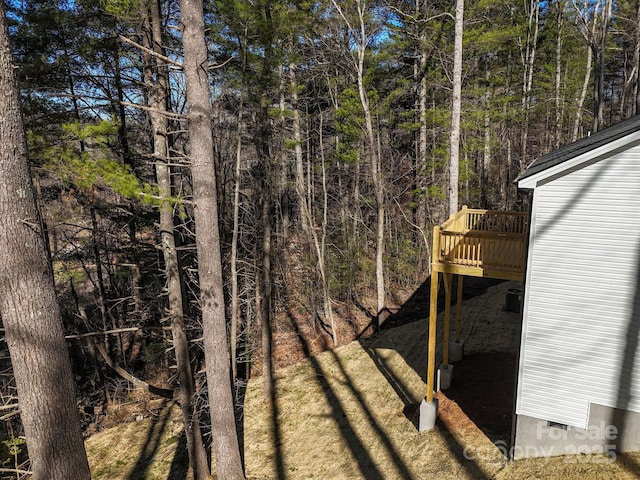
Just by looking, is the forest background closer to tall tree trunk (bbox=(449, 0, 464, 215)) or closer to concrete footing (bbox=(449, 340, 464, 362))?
tall tree trunk (bbox=(449, 0, 464, 215))

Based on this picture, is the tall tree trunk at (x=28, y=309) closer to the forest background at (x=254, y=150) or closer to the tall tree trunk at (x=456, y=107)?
the forest background at (x=254, y=150)

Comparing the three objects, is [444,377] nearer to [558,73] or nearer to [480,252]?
[480,252]

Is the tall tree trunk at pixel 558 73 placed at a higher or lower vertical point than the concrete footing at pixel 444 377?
higher

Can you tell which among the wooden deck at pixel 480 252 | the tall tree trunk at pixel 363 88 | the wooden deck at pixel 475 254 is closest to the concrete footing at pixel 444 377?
the wooden deck at pixel 475 254

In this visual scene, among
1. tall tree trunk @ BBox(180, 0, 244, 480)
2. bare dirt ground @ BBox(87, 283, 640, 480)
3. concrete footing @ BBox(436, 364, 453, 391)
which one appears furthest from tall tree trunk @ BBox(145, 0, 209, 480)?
concrete footing @ BBox(436, 364, 453, 391)

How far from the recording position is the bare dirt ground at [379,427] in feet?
22.8

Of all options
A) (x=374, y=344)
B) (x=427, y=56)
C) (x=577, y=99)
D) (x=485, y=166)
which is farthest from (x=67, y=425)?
(x=577, y=99)

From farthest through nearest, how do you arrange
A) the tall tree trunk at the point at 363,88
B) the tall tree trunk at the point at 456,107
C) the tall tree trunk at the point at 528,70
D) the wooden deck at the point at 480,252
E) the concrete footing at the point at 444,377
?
the tall tree trunk at the point at 528,70, the tall tree trunk at the point at 363,88, the tall tree trunk at the point at 456,107, the concrete footing at the point at 444,377, the wooden deck at the point at 480,252

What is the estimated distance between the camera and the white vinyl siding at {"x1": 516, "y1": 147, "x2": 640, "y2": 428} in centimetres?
570

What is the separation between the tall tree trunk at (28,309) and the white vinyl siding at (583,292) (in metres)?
6.60

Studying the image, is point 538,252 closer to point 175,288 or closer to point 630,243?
point 630,243

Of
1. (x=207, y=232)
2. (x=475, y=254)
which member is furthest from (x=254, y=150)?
(x=475, y=254)

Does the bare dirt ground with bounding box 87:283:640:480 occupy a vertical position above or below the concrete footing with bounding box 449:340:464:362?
below

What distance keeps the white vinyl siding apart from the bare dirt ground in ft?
3.79
